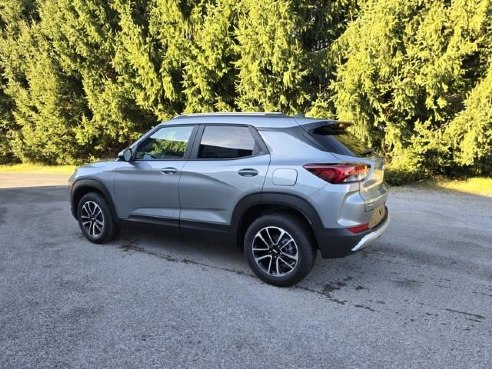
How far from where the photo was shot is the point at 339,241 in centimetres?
393

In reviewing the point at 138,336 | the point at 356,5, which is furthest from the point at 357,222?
the point at 356,5

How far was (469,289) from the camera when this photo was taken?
4168mm

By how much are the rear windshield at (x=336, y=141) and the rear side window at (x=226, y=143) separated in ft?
2.20

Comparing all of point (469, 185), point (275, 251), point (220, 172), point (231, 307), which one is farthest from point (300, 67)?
point (231, 307)

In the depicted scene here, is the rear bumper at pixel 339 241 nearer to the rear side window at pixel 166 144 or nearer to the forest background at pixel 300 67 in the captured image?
the rear side window at pixel 166 144

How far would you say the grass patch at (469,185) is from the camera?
372 inches

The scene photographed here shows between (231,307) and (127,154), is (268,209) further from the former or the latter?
(127,154)

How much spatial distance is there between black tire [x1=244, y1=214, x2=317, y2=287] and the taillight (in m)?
0.55

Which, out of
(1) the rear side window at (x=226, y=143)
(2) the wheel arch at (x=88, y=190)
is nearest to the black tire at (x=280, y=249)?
(1) the rear side window at (x=226, y=143)

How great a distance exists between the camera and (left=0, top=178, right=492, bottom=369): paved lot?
307 cm

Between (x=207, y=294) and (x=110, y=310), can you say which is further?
(x=207, y=294)

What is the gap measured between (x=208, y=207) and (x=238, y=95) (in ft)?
26.7

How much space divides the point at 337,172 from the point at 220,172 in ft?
4.17

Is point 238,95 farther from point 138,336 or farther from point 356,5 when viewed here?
point 138,336
